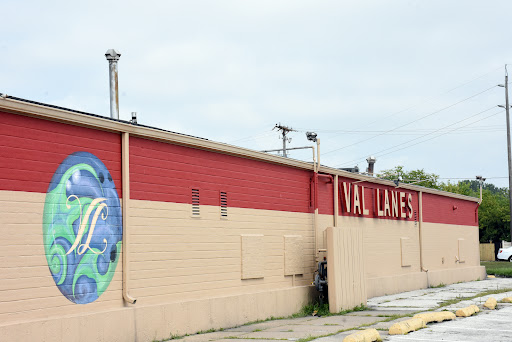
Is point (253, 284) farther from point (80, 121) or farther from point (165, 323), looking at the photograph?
point (80, 121)

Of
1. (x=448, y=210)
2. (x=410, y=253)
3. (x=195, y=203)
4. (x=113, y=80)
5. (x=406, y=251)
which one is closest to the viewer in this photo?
(x=195, y=203)

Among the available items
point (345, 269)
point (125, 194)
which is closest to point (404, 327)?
point (345, 269)

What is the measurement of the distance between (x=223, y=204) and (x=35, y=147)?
588 cm

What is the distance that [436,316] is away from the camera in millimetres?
16000

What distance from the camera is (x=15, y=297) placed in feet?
36.5

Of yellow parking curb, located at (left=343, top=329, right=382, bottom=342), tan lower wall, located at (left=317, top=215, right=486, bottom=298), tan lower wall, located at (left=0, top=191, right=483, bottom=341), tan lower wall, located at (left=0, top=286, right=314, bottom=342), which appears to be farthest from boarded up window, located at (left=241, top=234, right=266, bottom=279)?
yellow parking curb, located at (left=343, top=329, right=382, bottom=342)

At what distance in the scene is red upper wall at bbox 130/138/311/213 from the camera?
560 inches

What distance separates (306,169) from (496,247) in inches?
2345

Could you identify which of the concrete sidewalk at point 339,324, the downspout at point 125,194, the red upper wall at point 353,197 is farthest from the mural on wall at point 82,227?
the red upper wall at point 353,197

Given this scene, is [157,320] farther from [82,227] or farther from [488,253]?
[488,253]

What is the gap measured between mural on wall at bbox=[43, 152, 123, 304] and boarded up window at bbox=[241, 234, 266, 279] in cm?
453

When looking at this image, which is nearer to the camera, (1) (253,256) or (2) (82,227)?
(2) (82,227)

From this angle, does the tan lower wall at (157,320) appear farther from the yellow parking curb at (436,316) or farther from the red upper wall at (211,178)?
the yellow parking curb at (436,316)

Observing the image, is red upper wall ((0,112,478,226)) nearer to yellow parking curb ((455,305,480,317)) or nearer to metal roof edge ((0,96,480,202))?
metal roof edge ((0,96,480,202))
